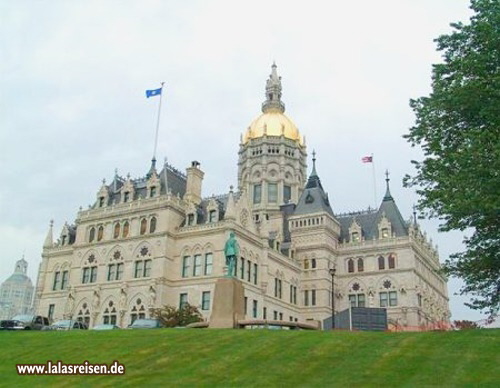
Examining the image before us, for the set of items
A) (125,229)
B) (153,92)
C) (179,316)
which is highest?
(153,92)

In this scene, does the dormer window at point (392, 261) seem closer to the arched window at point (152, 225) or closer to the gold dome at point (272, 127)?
the arched window at point (152, 225)

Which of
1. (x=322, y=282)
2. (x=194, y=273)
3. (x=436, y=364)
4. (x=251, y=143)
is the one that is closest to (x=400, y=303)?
(x=322, y=282)

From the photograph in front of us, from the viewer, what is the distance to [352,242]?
3036 inches

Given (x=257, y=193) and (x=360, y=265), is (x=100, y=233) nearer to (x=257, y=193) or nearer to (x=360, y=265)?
(x=360, y=265)

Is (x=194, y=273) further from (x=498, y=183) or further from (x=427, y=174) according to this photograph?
(x=498, y=183)

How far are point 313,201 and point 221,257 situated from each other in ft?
82.8

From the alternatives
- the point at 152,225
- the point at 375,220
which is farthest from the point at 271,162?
the point at 152,225

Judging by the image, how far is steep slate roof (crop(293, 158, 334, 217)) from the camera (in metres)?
78.5

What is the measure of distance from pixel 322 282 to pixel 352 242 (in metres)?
7.43

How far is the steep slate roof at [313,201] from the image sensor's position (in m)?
78.5

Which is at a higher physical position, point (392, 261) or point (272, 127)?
point (272, 127)

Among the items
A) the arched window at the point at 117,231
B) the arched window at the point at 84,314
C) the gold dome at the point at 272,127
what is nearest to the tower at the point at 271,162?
the gold dome at the point at 272,127

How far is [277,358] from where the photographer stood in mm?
21422

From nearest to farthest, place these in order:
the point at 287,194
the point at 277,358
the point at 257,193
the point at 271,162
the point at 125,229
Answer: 1. the point at 277,358
2. the point at 125,229
3. the point at 287,194
4. the point at 257,193
5. the point at 271,162
